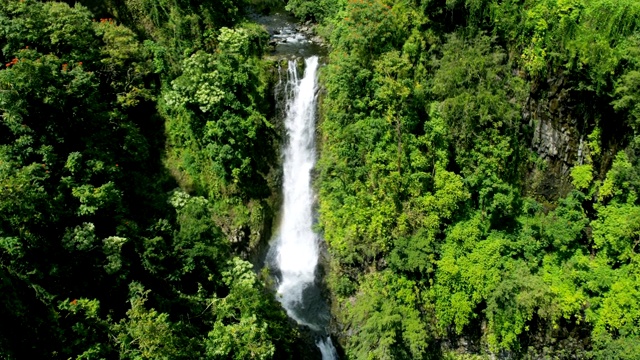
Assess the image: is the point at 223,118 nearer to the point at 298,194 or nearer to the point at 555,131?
the point at 298,194

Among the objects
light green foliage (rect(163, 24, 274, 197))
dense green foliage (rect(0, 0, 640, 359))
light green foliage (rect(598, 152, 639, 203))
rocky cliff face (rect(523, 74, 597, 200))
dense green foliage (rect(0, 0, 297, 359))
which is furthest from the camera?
light green foliage (rect(163, 24, 274, 197))

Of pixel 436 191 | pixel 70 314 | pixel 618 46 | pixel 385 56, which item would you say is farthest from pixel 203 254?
pixel 618 46

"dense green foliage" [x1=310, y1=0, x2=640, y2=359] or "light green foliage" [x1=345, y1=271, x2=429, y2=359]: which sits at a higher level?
"dense green foliage" [x1=310, y1=0, x2=640, y2=359]

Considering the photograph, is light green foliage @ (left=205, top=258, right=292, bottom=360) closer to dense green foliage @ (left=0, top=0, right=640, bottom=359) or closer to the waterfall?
dense green foliage @ (left=0, top=0, right=640, bottom=359)

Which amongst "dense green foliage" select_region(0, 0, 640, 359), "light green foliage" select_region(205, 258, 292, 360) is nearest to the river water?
"dense green foliage" select_region(0, 0, 640, 359)

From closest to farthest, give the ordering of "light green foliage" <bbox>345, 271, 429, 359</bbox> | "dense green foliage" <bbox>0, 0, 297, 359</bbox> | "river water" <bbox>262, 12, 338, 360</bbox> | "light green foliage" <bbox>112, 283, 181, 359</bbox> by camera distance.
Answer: "light green foliage" <bbox>112, 283, 181, 359</bbox> < "dense green foliage" <bbox>0, 0, 297, 359</bbox> < "light green foliage" <bbox>345, 271, 429, 359</bbox> < "river water" <bbox>262, 12, 338, 360</bbox>

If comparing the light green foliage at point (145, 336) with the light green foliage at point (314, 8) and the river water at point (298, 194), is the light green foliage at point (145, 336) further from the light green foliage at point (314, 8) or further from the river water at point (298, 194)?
the light green foliage at point (314, 8)

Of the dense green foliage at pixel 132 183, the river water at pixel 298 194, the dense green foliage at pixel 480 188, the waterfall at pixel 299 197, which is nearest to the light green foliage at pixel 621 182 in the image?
the dense green foliage at pixel 480 188

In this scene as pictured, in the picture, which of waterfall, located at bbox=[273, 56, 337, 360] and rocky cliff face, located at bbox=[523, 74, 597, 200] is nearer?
rocky cliff face, located at bbox=[523, 74, 597, 200]

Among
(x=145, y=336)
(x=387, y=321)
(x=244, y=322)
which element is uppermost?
(x=145, y=336)

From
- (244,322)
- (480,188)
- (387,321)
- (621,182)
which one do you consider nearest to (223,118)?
(244,322)
